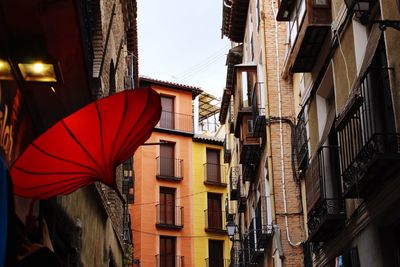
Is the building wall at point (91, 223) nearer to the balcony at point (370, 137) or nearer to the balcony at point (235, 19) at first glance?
the balcony at point (370, 137)

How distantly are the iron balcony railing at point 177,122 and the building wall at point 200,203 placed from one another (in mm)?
1141

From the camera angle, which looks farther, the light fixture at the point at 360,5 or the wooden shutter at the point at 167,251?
the wooden shutter at the point at 167,251

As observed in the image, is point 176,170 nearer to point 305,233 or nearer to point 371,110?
point 305,233

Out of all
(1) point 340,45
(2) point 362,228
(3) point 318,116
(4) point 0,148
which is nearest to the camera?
(4) point 0,148

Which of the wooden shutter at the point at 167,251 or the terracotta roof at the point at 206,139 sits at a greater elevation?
the terracotta roof at the point at 206,139

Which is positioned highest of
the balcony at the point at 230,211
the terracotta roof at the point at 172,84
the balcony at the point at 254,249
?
the terracotta roof at the point at 172,84

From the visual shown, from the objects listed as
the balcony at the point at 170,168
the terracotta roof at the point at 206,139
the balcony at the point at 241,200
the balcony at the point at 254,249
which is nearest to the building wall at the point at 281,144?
the balcony at the point at 254,249

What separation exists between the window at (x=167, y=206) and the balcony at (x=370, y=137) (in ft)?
99.6

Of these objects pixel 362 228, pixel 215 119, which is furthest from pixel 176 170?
pixel 362 228

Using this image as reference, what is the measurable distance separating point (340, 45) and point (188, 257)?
2962 centimetres

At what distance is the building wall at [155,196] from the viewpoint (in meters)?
39.2

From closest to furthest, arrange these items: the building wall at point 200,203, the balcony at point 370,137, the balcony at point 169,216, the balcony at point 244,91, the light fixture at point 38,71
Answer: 1. the light fixture at point 38,71
2. the balcony at point 370,137
3. the balcony at point 244,91
4. the balcony at point 169,216
5. the building wall at point 200,203

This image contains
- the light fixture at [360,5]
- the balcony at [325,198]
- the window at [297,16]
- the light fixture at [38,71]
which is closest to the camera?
the light fixture at [38,71]

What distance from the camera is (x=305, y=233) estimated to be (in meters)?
19.5
